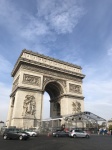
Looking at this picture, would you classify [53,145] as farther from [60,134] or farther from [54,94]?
[54,94]

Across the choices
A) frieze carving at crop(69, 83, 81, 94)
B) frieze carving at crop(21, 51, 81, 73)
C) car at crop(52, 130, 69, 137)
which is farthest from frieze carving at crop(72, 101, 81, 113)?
car at crop(52, 130, 69, 137)

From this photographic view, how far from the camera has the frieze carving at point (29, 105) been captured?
26005mm

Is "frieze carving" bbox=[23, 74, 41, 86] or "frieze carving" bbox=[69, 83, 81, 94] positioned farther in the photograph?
"frieze carving" bbox=[69, 83, 81, 94]

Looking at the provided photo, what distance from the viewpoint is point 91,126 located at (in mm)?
33344

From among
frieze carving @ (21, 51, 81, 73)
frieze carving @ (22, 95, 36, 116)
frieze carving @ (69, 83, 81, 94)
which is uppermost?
frieze carving @ (21, 51, 81, 73)

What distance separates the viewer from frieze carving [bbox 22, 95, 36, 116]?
26.0 metres

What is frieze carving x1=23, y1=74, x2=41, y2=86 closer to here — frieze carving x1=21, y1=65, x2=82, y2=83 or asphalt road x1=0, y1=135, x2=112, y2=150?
frieze carving x1=21, y1=65, x2=82, y2=83

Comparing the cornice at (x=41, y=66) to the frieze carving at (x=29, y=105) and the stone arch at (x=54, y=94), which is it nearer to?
the stone arch at (x=54, y=94)

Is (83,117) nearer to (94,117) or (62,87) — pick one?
(94,117)

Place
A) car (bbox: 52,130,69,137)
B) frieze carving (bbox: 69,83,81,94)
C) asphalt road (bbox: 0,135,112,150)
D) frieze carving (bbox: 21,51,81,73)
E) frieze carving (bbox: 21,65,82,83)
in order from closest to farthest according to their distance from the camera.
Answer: asphalt road (bbox: 0,135,112,150) → car (bbox: 52,130,69,137) → frieze carving (bbox: 21,65,82,83) → frieze carving (bbox: 21,51,81,73) → frieze carving (bbox: 69,83,81,94)

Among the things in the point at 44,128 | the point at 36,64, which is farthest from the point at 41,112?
the point at 36,64

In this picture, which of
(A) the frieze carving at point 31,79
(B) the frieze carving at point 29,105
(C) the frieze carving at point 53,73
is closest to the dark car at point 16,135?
(B) the frieze carving at point 29,105

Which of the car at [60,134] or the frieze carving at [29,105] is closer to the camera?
the car at [60,134]

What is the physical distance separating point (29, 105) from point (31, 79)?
202 inches
